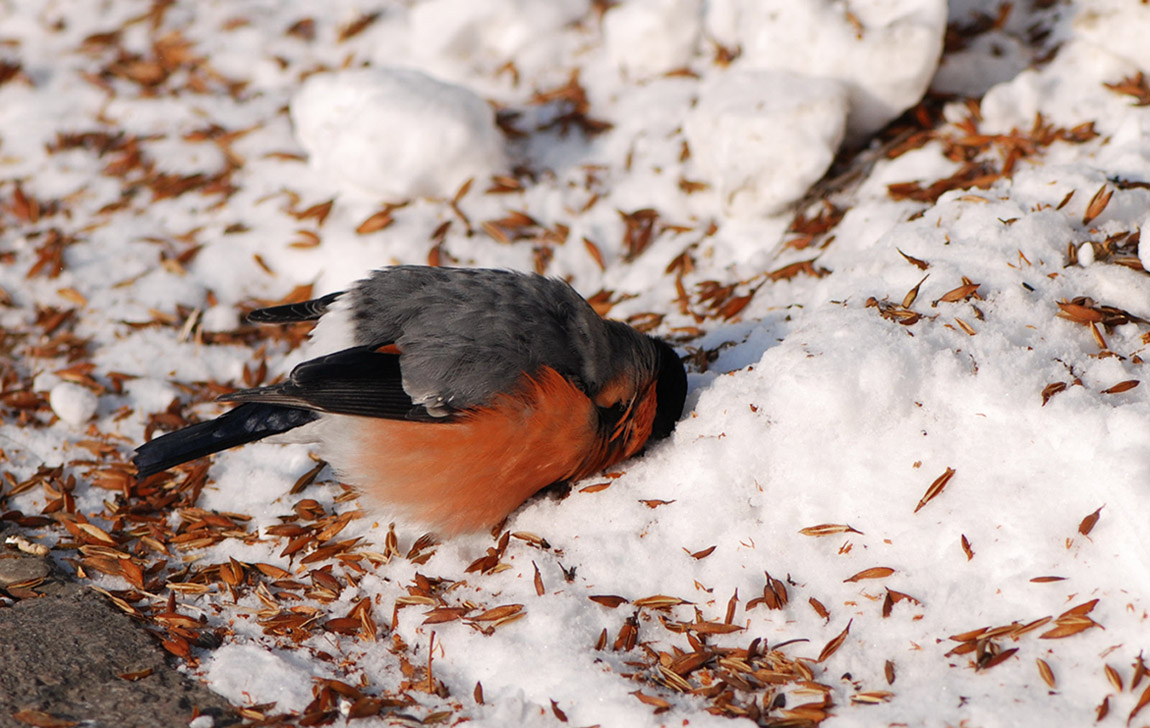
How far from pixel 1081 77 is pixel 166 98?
5170mm

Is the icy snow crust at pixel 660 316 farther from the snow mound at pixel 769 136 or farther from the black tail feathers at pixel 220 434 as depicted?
the black tail feathers at pixel 220 434

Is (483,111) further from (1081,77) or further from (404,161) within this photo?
(1081,77)

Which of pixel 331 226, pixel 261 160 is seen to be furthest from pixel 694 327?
pixel 261 160

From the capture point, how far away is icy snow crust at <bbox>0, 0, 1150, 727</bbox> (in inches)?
103

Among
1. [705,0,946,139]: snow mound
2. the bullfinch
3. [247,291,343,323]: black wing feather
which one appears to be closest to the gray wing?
the bullfinch

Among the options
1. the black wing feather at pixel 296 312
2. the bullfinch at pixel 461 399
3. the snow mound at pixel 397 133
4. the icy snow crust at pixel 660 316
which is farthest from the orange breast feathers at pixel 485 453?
the snow mound at pixel 397 133

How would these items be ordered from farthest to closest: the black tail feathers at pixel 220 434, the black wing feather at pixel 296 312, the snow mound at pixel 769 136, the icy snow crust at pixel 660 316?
the snow mound at pixel 769 136
the black wing feather at pixel 296 312
the black tail feathers at pixel 220 434
the icy snow crust at pixel 660 316

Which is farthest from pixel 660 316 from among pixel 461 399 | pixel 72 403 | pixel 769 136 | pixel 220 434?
pixel 72 403

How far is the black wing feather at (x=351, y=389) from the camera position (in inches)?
122

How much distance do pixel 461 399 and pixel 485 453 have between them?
198mm

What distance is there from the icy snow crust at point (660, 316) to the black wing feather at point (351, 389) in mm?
524

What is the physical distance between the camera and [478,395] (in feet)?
9.98

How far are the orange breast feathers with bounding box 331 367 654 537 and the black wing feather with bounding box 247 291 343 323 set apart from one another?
564 mm

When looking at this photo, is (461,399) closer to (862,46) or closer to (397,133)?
(397,133)
